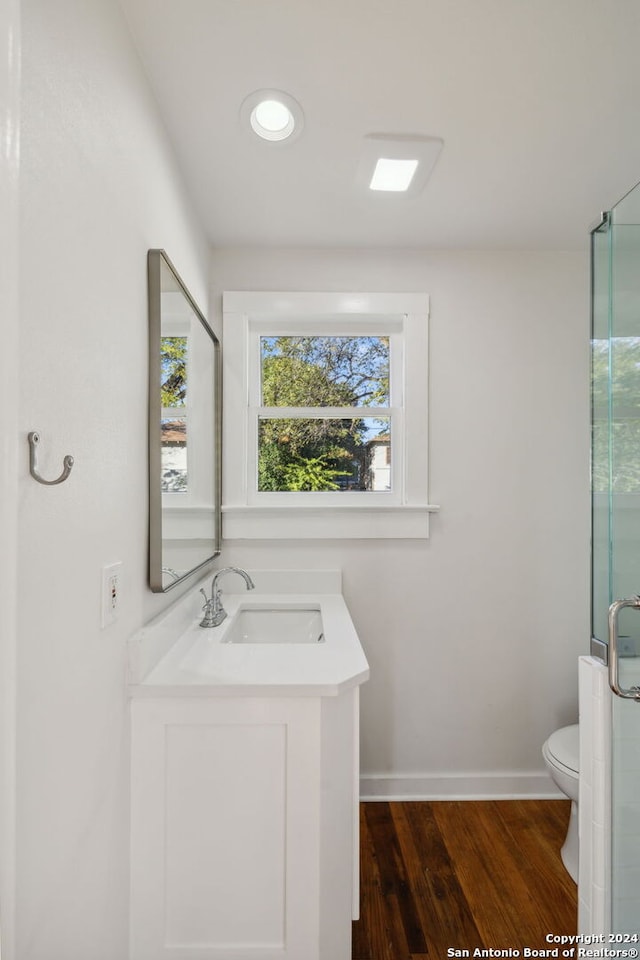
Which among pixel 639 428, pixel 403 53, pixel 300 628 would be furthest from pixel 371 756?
pixel 403 53

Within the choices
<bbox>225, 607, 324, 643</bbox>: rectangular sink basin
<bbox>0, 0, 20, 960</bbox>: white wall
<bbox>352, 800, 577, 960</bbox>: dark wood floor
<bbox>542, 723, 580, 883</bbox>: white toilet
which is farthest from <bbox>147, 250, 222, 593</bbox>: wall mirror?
<bbox>542, 723, 580, 883</bbox>: white toilet

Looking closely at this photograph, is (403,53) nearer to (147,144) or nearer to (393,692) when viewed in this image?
(147,144)

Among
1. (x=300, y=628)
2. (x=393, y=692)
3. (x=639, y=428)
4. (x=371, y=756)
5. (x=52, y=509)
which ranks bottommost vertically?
(x=371, y=756)

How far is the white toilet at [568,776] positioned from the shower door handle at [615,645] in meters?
0.88

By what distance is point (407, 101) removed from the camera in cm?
142

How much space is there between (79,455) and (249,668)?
2.39 ft

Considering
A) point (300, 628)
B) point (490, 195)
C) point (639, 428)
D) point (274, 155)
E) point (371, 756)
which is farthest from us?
point (371, 756)

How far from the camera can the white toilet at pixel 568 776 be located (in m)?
1.76

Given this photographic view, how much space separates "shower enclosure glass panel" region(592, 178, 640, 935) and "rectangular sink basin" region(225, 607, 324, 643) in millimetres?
1120

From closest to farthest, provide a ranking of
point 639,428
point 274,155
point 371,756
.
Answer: point 639,428 → point 274,155 → point 371,756

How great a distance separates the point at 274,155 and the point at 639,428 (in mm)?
1353

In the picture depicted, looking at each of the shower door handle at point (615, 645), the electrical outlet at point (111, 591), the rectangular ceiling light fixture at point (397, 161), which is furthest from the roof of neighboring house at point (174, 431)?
the shower door handle at point (615, 645)

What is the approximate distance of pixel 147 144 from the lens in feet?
4.48

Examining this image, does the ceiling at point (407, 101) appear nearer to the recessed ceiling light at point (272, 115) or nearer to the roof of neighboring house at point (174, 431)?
the recessed ceiling light at point (272, 115)
